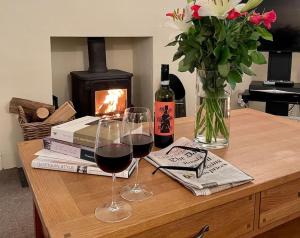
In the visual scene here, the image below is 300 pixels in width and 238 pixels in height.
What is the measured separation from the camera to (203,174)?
1.06m

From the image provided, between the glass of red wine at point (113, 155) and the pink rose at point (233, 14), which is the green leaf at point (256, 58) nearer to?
the pink rose at point (233, 14)

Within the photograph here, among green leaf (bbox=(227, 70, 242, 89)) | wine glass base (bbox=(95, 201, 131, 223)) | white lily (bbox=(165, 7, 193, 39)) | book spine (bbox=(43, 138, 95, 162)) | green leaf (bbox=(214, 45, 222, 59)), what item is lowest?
wine glass base (bbox=(95, 201, 131, 223))

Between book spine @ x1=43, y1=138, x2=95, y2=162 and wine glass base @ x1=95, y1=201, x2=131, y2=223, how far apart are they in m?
0.25

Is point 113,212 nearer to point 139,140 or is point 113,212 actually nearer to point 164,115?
point 139,140

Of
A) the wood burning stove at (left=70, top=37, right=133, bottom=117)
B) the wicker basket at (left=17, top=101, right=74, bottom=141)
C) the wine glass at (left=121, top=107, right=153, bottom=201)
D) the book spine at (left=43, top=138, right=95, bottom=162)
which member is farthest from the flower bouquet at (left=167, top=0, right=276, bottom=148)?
the wood burning stove at (left=70, top=37, right=133, bottom=117)

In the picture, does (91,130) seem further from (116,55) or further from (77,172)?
(116,55)

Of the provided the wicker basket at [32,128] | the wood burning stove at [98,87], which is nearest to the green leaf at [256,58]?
the wicker basket at [32,128]

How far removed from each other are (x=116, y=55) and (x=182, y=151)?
2.49 meters

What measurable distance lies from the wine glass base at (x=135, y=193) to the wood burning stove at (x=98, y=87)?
6.66 feet

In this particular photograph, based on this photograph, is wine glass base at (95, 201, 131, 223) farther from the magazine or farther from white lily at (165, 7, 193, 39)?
white lily at (165, 7, 193, 39)

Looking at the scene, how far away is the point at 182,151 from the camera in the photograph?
124cm

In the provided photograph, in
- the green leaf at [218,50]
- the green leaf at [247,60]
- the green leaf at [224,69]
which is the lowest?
Result: the green leaf at [224,69]

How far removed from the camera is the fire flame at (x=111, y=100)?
10.2 feet

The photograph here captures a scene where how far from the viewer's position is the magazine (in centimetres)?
100
